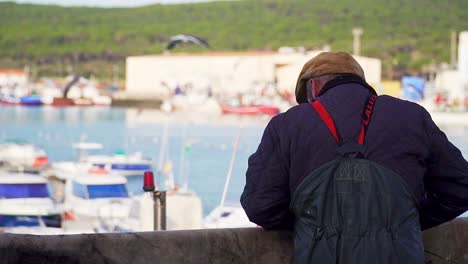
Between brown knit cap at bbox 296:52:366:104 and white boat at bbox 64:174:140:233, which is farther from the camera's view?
white boat at bbox 64:174:140:233

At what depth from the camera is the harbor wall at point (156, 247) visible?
3.85m

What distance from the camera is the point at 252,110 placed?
3937 inches

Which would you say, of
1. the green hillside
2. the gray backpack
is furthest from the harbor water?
the green hillside

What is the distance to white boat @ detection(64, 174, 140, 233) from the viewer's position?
24.4 m

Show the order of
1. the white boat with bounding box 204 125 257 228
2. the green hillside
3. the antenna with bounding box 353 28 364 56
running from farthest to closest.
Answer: the green hillside
the antenna with bounding box 353 28 364 56
the white boat with bounding box 204 125 257 228

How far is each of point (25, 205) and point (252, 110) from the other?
7428 centimetres

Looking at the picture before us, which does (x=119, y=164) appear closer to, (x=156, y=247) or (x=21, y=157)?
(x=21, y=157)

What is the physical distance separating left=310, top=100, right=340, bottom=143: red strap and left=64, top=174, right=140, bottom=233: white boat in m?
18.3

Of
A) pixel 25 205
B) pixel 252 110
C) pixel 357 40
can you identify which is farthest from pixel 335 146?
pixel 357 40

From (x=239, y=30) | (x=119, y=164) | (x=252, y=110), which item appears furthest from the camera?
(x=239, y=30)

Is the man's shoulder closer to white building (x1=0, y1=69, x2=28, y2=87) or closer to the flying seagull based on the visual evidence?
the flying seagull

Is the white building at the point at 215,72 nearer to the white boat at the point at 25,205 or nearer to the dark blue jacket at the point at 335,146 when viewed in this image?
the white boat at the point at 25,205

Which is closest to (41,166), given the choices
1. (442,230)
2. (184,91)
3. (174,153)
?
(174,153)

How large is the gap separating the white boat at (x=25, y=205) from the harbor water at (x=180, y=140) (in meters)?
2.99
